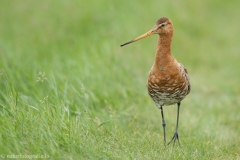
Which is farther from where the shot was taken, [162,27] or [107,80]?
[107,80]

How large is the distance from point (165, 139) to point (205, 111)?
6.96 ft

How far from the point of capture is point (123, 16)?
11.2 m

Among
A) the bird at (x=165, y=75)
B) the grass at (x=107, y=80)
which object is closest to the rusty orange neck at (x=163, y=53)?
the bird at (x=165, y=75)

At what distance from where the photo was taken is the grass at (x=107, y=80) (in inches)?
200

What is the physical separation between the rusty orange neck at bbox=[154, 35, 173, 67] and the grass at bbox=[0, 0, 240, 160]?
97cm

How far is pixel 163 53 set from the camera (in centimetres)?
618

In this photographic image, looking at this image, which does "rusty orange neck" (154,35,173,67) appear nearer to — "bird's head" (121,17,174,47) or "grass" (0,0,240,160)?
"bird's head" (121,17,174,47)

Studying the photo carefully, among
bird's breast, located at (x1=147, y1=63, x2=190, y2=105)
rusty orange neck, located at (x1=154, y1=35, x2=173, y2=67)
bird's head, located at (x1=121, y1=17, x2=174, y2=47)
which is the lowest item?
bird's breast, located at (x1=147, y1=63, x2=190, y2=105)

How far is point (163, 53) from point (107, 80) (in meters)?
2.16

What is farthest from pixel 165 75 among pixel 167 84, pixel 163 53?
pixel 163 53

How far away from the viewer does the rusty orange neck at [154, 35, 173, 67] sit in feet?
20.1

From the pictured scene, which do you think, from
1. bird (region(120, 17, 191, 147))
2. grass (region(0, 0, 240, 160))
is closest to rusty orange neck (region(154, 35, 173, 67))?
bird (region(120, 17, 191, 147))

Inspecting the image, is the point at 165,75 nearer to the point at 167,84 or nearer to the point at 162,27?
the point at 167,84

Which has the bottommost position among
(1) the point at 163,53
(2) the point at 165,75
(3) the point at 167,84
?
(3) the point at 167,84
